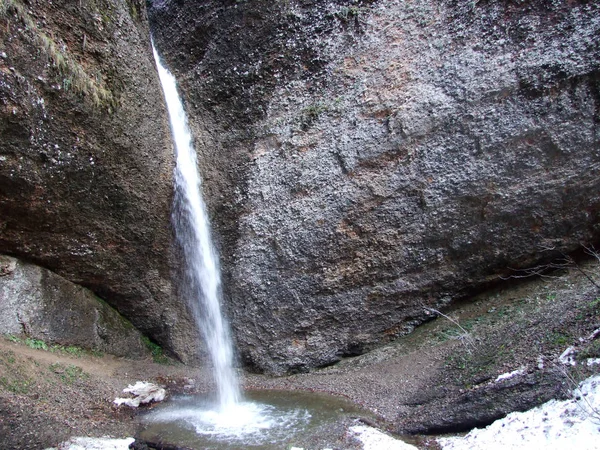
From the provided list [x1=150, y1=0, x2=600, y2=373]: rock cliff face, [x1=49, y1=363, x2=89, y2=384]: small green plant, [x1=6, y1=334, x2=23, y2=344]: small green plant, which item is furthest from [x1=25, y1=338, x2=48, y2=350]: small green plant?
[x1=150, y1=0, x2=600, y2=373]: rock cliff face

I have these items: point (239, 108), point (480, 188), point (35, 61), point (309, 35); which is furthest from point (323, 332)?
point (35, 61)

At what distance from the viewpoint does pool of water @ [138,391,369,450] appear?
4.79m

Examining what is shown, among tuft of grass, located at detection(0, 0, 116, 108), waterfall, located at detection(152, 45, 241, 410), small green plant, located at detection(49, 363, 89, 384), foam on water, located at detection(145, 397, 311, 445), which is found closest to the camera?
foam on water, located at detection(145, 397, 311, 445)

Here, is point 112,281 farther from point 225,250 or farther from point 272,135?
point 272,135

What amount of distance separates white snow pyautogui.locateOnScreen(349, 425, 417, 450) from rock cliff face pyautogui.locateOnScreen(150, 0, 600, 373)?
2.64m

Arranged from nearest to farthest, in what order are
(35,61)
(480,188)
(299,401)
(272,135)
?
(35,61)
(299,401)
(480,188)
(272,135)

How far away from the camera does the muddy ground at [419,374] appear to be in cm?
449

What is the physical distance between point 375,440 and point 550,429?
170cm

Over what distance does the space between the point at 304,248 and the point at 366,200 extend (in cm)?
134

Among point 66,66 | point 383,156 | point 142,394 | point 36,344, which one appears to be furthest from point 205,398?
point 66,66

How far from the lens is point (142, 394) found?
20.5 ft

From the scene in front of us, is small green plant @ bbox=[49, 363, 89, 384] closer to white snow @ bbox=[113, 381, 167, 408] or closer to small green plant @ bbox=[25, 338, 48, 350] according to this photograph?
small green plant @ bbox=[25, 338, 48, 350]

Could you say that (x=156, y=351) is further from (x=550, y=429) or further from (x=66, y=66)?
(x=550, y=429)

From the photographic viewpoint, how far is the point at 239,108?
8203 mm
